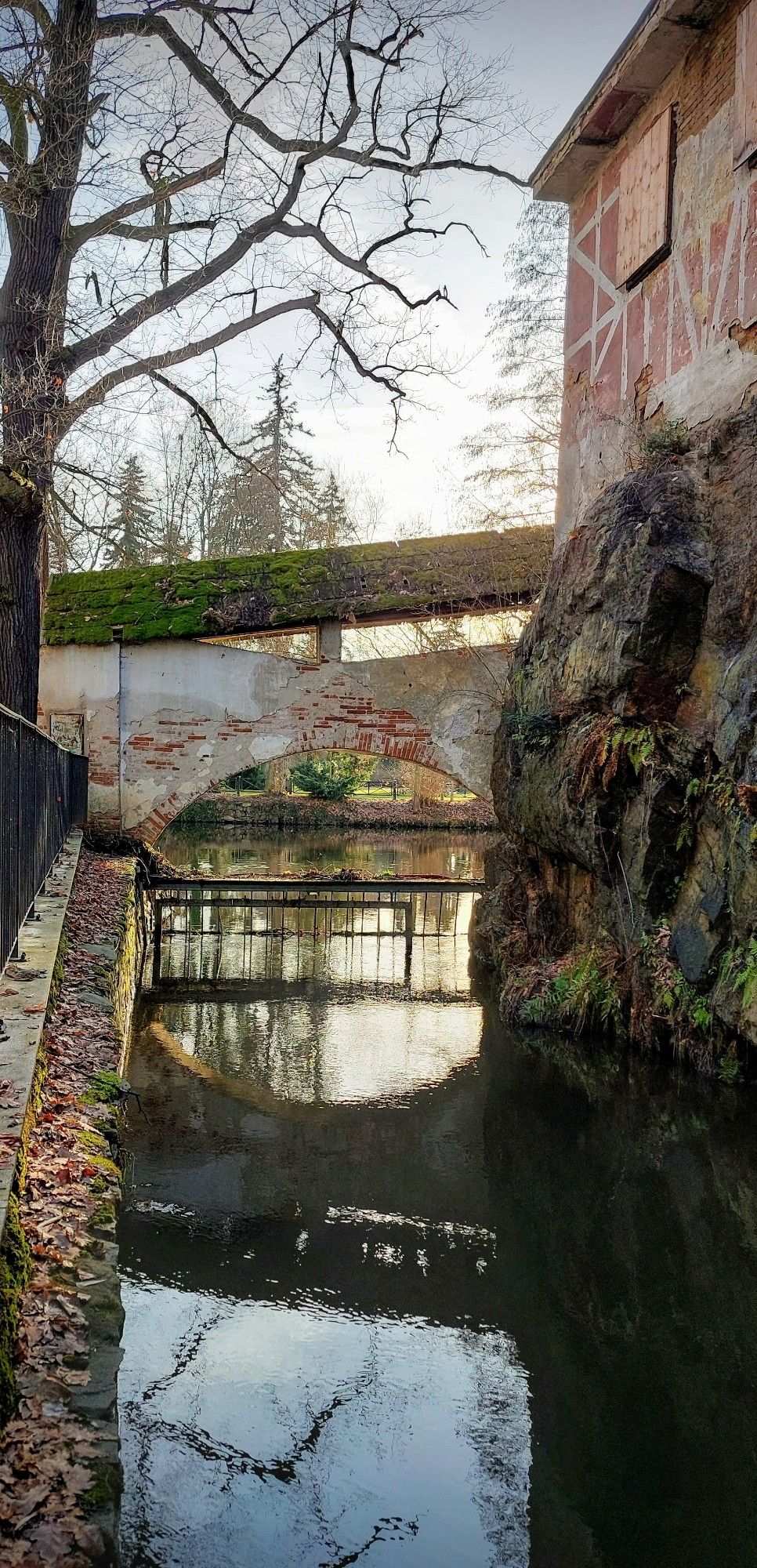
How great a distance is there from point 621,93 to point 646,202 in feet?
3.99

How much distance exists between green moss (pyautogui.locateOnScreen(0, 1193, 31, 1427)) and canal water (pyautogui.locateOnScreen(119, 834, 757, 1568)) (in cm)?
68

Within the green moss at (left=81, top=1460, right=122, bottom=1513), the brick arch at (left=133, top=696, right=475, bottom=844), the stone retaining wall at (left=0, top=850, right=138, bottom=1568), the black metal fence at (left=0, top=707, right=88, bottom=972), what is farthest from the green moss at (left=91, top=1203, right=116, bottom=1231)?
the brick arch at (left=133, top=696, right=475, bottom=844)

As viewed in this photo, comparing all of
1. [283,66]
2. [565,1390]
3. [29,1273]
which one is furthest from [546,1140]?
[283,66]

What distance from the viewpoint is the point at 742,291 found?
9289mm

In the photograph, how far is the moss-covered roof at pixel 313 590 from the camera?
51.4 feet

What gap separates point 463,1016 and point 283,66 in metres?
10.0

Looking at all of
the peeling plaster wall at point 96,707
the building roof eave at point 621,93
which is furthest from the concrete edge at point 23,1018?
the building roof eave at point 621,93

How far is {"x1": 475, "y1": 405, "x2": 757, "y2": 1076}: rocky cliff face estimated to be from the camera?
27.3 ft

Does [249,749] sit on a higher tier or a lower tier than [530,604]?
lower

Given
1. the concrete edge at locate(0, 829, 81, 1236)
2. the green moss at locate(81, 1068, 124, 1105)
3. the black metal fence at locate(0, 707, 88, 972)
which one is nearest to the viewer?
the concrete edge at locate(0, 829, 81, 1236)

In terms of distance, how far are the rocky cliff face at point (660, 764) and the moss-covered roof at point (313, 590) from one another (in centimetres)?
462

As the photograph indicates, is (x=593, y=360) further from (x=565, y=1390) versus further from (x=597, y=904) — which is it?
(x=565, y=1390)

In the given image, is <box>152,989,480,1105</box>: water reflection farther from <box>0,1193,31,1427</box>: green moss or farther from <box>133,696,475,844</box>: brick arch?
<box>133,696,475,844</box>: brick arch

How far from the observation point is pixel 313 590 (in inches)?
627
